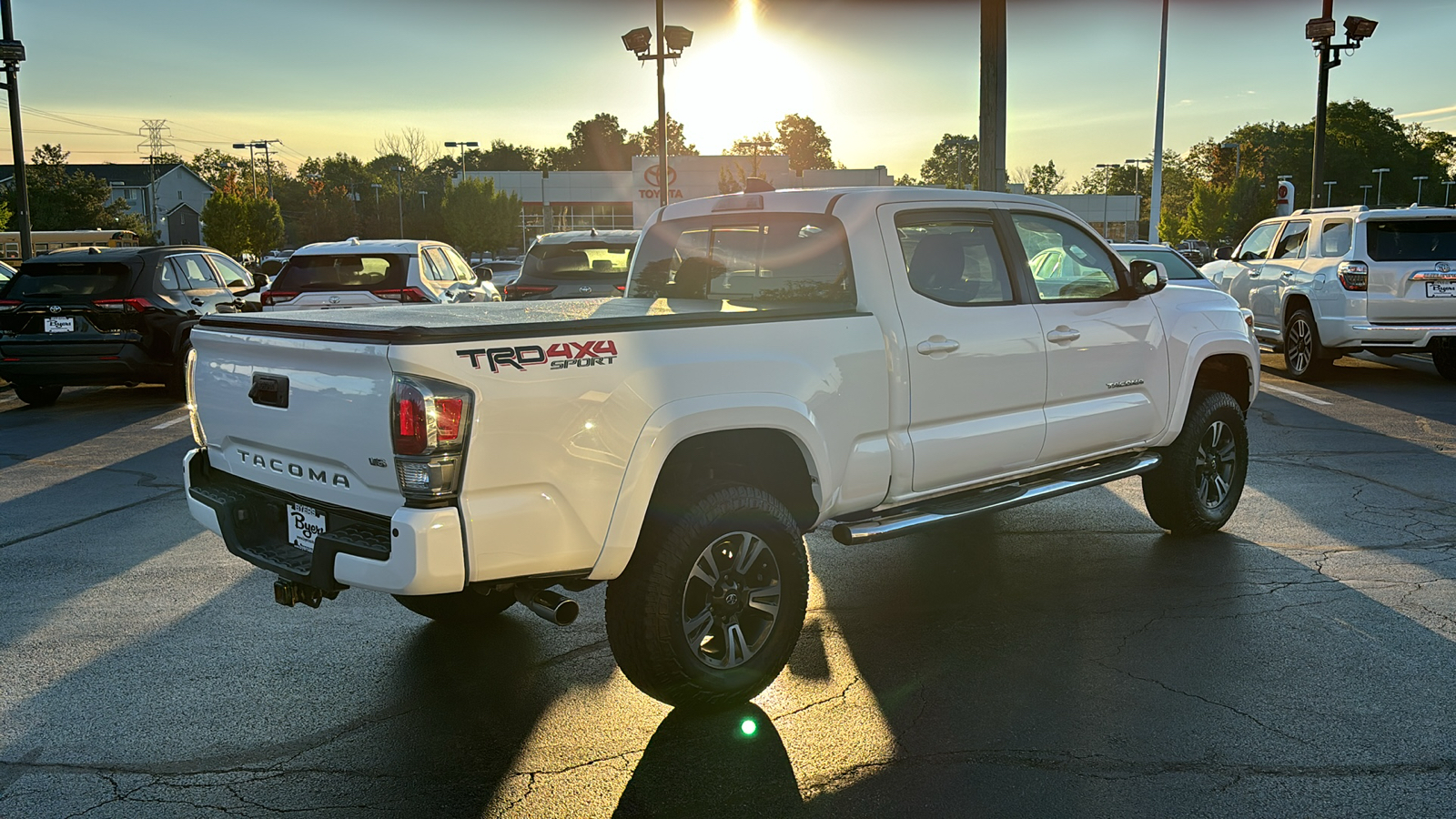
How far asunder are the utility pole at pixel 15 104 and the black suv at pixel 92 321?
9.67 meters

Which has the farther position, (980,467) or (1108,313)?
(1108,313)

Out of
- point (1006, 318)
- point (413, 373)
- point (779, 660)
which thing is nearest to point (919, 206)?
point (1006, 318)

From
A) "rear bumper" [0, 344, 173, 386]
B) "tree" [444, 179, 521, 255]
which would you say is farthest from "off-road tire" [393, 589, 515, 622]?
"tree" [444, 179, 521, 255]

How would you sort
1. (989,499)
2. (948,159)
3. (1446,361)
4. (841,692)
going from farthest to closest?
(948,159), (1446,361), (989,499), (841,692)

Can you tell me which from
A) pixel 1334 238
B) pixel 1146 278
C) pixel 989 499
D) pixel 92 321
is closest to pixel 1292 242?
pixel 1334 238

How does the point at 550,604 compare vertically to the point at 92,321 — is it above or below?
below

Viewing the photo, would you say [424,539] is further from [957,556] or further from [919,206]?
[957,556]

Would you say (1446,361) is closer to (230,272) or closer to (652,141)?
(230,272)

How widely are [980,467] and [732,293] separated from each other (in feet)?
4.76

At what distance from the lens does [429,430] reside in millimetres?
3369

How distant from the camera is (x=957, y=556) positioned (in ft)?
20.8

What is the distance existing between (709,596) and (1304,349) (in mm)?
11984

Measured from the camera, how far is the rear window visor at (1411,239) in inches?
494

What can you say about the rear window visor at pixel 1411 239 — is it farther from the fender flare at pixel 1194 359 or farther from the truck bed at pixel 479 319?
the truck bed at pixel 479 319
